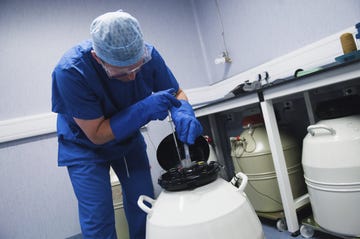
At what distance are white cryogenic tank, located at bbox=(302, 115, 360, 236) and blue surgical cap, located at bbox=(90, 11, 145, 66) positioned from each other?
772mm

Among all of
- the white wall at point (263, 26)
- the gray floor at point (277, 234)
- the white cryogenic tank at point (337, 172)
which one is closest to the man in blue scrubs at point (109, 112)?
the white cryogenic tank at point (337, 172)

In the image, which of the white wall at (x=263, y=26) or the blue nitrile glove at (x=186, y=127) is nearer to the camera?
the blue nitrile glove at (x=186, y=127)

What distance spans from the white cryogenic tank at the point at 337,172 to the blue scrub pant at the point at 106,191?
2.35 ft

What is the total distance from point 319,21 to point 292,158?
83cm

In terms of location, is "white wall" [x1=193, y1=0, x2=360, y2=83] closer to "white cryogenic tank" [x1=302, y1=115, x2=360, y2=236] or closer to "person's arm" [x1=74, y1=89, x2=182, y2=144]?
"white cryogenic tank" [x1=302, y1=115, x2=360, y2=236]

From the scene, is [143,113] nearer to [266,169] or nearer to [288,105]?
[266,169]

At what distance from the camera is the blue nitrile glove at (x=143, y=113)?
2.97 feet

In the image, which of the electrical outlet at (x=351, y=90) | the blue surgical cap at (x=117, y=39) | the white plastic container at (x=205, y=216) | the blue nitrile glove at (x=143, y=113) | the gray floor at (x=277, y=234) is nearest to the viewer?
the white plastic container at (x=205, y=216)

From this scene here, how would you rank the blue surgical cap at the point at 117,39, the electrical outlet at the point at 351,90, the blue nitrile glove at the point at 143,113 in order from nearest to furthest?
the blue surgical cap at the point at 117,39, the blue nitrile glove at the point at 143,113, the electrical outlet at the point at 351,90

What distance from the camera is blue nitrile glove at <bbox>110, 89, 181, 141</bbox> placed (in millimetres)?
906

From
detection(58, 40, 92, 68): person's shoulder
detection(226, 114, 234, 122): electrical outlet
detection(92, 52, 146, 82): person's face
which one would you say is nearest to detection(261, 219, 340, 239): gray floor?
detection(226, 114, 234, 122): electrical outlet

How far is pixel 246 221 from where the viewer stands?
27.8 inches

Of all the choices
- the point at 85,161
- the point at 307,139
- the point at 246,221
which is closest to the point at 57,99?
the point at 85,161

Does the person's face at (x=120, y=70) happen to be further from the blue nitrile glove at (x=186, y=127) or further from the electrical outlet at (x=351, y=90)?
the electrical outlet at (x=351, y=90)
